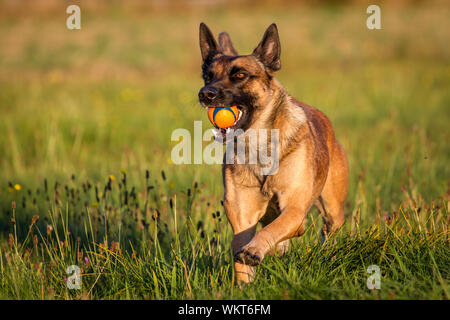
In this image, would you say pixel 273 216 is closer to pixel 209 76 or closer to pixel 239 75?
pixel 239 75

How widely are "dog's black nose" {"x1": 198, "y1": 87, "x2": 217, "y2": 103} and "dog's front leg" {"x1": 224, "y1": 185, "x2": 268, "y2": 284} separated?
73 cm

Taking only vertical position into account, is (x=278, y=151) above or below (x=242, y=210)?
above

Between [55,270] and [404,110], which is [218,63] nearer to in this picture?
[55,270]

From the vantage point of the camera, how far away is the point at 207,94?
4.16 m

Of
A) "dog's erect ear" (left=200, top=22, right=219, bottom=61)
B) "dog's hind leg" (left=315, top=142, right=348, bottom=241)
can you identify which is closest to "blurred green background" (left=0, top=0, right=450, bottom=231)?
"dog's hind leg" (left=315, top=142, right=348, bottom=241)

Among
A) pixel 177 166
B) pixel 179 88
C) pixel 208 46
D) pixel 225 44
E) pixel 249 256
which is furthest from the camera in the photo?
pixel 179 88

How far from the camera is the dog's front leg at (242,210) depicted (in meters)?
4.09

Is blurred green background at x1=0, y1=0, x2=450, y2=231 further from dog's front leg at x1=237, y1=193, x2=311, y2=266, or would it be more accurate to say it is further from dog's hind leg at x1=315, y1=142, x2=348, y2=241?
dog's front leg at x1=237, y1=193, x2=311, y2=266

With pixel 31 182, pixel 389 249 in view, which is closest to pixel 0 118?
pixel 31 182

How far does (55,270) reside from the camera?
13.1 feet

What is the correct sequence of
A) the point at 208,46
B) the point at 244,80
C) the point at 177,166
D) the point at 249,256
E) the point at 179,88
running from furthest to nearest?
the point at 179,88, the point at 177,166, the point at 208,46, the point at 244,80, the point at 249,256

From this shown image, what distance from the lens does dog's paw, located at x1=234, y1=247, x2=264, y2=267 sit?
3.37 meters

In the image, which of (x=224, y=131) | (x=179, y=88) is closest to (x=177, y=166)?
(x=224, y=131)

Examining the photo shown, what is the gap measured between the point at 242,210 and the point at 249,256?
765 mm
